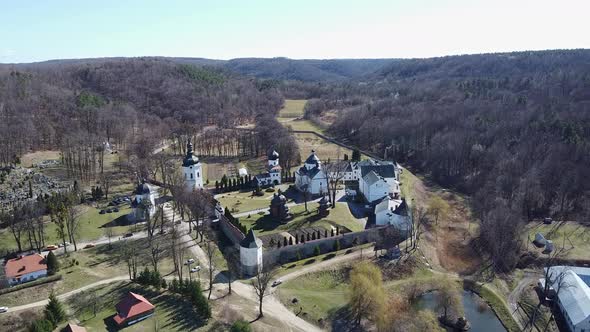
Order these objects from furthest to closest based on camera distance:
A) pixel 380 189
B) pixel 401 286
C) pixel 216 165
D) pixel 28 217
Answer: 1. pixel 216 165
2. pixel 380 189
3. pixel 28 217
4. pixel 401 286

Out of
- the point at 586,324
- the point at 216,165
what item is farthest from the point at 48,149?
the point at 586,324

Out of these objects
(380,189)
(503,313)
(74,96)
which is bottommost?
(503,313)

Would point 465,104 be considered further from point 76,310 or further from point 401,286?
point 76,310

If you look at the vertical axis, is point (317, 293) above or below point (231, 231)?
below

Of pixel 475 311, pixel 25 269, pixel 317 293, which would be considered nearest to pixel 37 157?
pixel 25 269

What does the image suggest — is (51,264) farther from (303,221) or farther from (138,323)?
(303,221)

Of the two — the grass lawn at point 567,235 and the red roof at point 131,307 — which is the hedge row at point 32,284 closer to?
the red roof at point 131,307

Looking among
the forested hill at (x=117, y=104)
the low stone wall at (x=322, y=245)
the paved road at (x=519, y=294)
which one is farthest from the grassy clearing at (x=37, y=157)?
the paved road at (x=519, y=294)
